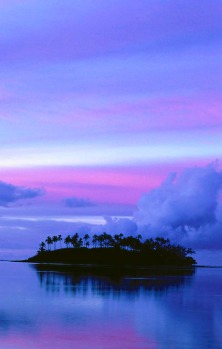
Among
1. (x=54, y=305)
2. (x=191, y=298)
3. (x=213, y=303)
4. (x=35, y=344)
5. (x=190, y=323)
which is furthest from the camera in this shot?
(x=191, y=298)

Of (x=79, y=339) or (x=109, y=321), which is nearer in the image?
(x=79, y=339)

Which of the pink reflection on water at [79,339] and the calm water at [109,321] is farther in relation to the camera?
the calm water at [109,321]

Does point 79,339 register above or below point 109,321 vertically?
below

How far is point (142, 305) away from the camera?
244 feet

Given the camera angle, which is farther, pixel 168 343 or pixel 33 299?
pixel 33 299

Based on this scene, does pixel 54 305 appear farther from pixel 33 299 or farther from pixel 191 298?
pixel 191 298

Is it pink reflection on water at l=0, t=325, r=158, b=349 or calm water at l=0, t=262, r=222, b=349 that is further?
calm water at l=0, t=262, r=222, b=349

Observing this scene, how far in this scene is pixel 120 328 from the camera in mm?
52750

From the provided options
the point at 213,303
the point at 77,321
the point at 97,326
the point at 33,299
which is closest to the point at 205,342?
the point at 97,326

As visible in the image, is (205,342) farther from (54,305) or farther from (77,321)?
(54,305)

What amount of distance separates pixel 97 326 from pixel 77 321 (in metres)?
3.99

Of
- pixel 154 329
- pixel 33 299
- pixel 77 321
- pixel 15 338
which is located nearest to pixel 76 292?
pixel 33 299

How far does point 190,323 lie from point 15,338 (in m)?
19.5

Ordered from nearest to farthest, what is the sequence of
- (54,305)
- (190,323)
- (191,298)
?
(190,323)
(54,305)
(191,298)
